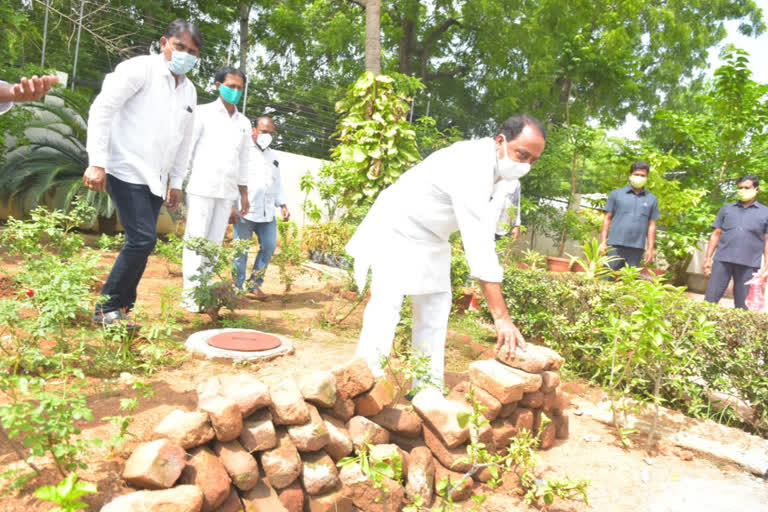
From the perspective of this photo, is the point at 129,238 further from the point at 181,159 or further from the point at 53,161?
the point at 53,161

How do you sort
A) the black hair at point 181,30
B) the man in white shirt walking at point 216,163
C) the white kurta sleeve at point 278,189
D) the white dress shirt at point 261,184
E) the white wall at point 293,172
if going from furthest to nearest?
1. the white wall at point 293,172
2. the white kurta sleeve at point 278,189
3. the white dress shirt at point 261,184
4. the man in white shirt walking at point 216,163
5. the black hair at point 181,30

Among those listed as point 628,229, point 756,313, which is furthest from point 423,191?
point 628,229

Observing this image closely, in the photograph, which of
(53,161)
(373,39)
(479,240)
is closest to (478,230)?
(479,240)

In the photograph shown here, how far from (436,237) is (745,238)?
14.3 feet

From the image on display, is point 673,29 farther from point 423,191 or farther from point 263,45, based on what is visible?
point 423,191

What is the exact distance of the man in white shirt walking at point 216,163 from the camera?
454cm

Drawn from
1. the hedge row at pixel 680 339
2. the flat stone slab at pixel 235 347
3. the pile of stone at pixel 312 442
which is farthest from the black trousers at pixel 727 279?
the flat stone slab at pixel 235 347

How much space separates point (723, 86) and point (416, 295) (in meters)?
7.80

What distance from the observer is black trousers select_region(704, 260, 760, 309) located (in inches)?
225

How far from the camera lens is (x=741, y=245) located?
18.5ft

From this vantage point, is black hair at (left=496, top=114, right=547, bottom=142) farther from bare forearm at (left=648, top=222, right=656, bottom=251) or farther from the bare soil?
bare forearm at (left=648, top=222, right=656, bottom=251)

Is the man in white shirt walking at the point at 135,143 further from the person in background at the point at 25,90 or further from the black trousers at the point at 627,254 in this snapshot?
the black trousers at the point at 627,254

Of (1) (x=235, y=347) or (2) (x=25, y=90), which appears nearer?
(2) (x=25, y=90)

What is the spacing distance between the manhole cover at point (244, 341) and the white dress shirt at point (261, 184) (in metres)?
1.95
